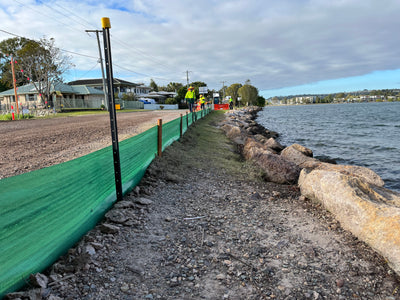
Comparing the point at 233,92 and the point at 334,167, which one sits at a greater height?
the point at 233,92

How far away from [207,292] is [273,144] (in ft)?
38.2

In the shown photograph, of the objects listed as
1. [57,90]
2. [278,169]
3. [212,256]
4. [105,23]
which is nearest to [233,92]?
[57,90]

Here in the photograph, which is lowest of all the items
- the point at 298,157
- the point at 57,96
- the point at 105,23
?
the point at 298,157

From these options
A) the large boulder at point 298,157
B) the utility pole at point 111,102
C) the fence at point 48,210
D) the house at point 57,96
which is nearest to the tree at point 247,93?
the house at point 57,96

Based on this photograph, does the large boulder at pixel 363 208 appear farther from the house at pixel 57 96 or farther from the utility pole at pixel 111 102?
the house at pixel 57 96

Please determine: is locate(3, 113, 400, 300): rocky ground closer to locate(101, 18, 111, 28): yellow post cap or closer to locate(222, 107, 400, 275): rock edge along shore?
locate(222, 107, 400, 275): rock edge along shore

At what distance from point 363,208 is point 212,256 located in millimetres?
2287

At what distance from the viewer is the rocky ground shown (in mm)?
2830

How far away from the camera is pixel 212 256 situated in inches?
137

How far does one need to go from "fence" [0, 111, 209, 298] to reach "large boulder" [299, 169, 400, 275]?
346 cm

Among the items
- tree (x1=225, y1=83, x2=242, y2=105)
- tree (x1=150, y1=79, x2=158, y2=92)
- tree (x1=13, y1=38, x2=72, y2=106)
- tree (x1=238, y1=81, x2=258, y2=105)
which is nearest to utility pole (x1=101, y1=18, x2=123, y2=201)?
tree (x1=13, y1=38, x2=72, y2=106)

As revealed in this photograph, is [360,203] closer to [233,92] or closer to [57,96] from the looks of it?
[57,96]

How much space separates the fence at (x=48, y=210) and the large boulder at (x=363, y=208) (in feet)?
11.3

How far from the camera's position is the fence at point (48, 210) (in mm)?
2326
